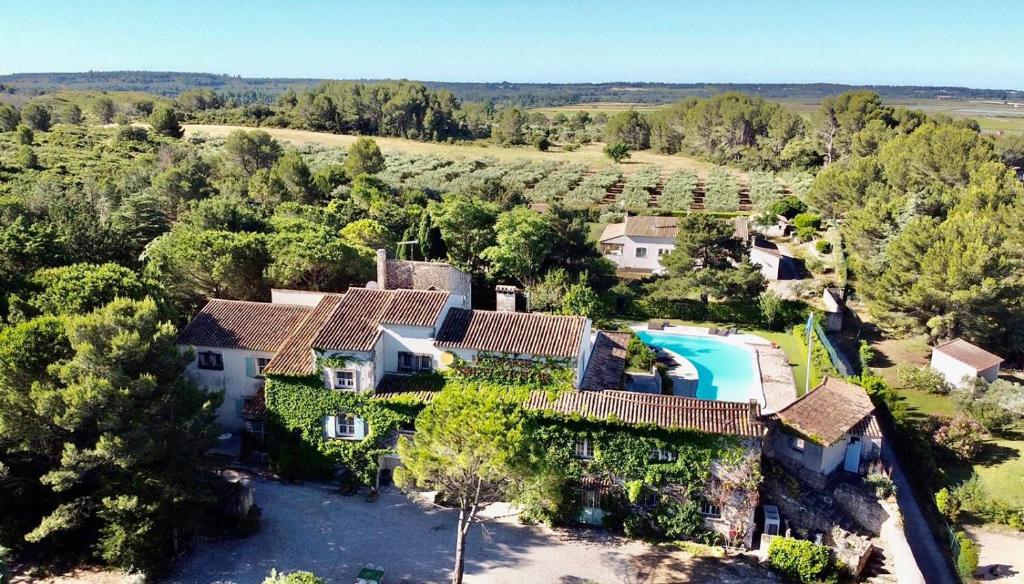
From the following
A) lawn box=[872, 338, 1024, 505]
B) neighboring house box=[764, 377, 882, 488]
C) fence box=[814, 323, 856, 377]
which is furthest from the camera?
fence box=[814, 323, 856, 377]

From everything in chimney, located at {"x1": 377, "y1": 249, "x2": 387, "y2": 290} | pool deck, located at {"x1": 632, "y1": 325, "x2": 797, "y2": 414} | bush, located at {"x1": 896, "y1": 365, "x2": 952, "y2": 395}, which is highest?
chimney, located at {"x1": 377, "y1": 249, "x2": 387, "y2": 290}

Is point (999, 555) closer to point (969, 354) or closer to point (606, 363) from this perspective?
point (969, 354)

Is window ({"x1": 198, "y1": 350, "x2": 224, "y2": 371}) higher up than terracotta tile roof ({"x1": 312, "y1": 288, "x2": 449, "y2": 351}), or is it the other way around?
terracotta tile roof ({"x1": 312, "y1": 288, "x2": 449, "y2": 351})

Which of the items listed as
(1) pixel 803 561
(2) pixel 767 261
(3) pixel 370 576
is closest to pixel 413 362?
(3) pixel 370 576

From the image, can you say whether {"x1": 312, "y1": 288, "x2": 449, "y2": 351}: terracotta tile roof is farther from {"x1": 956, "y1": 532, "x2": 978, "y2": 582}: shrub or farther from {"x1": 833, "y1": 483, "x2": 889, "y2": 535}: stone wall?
{"x1": 956, "y1": 532, "x2": 978, "y2": 582}: shrub

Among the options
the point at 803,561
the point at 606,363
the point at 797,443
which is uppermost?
the point at 606,363

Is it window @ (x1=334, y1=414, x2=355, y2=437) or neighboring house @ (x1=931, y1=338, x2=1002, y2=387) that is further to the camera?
neighboring house @ (x1=931, y1=338, x2=1002, y2=387)

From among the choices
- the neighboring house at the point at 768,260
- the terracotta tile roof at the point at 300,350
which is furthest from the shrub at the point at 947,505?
the neighboring house at the point at 768,260

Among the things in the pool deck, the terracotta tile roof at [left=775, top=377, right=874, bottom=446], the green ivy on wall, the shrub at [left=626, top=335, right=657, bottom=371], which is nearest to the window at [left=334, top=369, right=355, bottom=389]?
A: the green ivy on wall

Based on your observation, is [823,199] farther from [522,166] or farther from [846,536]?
[846,536]
